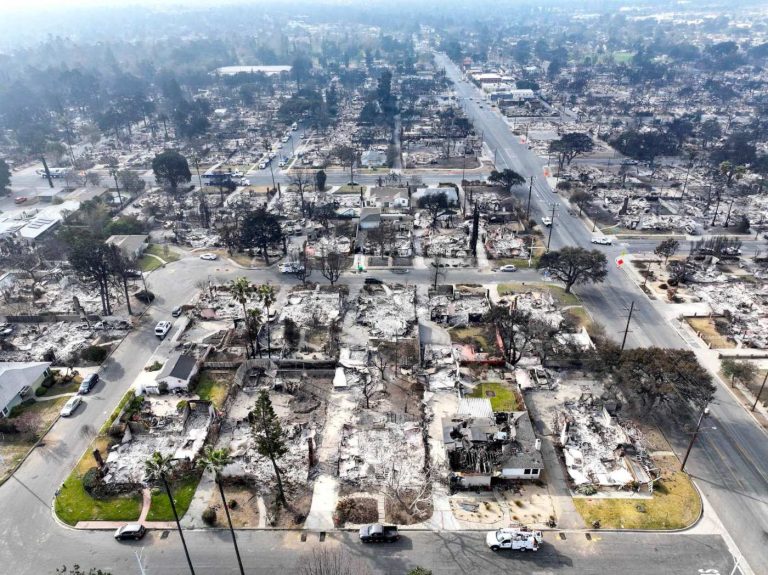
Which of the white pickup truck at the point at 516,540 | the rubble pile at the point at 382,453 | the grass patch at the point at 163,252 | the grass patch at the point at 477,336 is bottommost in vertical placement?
the grass patch at the point at 163,252

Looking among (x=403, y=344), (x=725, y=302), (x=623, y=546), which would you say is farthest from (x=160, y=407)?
(x=725, y=302)

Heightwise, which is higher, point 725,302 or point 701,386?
point 701,386

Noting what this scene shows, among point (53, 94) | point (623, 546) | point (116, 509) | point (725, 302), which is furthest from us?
point (53, 94)

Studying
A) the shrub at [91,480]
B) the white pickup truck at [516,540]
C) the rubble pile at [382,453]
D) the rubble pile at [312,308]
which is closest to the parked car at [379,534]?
the rubble pile at [382,453]

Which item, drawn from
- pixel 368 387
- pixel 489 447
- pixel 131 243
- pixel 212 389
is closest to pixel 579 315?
pixel 489 447

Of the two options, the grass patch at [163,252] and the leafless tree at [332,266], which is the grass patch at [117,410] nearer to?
the leafless tree at [332,266]

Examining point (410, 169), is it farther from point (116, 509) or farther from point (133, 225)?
point (116, 509)
